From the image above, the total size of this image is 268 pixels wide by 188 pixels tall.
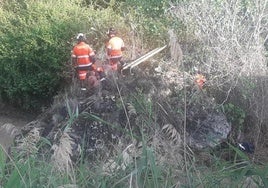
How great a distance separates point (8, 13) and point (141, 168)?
30.6 feet

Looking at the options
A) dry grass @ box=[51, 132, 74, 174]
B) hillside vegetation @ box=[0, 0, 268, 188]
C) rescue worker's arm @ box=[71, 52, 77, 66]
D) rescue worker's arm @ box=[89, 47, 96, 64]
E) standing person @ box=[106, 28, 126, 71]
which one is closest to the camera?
dry grass @ box=[51, 132, 74, 174]

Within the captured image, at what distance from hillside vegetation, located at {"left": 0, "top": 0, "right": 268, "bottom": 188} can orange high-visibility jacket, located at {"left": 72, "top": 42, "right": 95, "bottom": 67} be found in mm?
478

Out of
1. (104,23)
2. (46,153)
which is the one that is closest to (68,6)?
(104,23)

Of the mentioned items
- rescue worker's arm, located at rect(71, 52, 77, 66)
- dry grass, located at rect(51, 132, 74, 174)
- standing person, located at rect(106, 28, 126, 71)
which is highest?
dry grass, located at rect(51, 132, 74, 174)

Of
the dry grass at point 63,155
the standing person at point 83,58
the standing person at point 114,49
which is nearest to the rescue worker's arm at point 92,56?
the standing person at point 83,58

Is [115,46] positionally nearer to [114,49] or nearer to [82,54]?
[114,49]

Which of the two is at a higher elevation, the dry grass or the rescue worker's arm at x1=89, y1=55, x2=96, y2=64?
the dry grass

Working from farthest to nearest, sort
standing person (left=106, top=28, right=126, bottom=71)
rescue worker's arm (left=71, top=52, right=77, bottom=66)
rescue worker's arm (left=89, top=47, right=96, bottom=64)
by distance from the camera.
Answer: rescue worker's arm (left=71, top=52, right=77, bottom=66)
rescue worker's arm (left=89, top=47, right=96, bottom=64)
standing person (left=106, top=28, right=126, bottom=71)

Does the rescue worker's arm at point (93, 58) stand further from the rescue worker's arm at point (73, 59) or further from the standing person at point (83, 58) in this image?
the rescue worker's arm at point (73, 59)

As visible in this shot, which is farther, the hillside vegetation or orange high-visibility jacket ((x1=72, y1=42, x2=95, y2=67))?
orange high-visibility jacket ((x1=72, y1=42, x2=95, y2=67))

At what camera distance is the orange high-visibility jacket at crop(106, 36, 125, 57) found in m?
9.61

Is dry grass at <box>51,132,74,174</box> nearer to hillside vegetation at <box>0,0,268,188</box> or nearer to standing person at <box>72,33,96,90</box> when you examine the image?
hillside vegetation at <box>0,0,268,188</box>

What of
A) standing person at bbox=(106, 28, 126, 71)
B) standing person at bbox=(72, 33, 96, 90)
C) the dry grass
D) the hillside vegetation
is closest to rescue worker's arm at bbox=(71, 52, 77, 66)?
A: standing person at bbox=(72, 33, 96, 90)

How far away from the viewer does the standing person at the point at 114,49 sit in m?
9.53
